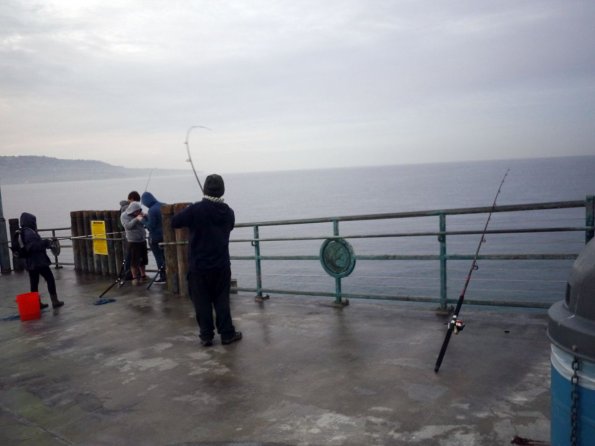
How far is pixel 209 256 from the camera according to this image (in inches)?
226

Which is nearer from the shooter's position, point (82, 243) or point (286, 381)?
point (286, 381)

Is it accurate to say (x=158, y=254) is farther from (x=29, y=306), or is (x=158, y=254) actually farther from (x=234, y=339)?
(x=234, y=339)

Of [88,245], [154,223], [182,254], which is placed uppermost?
[154,223]

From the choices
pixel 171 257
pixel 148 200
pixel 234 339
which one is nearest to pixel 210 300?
pixel 234 339

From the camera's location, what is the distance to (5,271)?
44.0ft

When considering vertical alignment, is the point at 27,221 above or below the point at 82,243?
above

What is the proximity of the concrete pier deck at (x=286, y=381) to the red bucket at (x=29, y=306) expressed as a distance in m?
0.65

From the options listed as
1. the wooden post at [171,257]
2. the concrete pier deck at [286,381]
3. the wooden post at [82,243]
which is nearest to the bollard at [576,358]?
the concrete pier deck at [286,381]

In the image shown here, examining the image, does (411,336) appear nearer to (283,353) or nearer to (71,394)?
(283,353)

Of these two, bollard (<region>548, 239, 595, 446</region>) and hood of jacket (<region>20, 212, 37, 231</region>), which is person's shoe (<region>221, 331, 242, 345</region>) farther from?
hood of jacket (<region>20, 212, 37, 231</region>)

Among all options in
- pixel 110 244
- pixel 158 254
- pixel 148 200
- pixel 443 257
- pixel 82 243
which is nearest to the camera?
pixel 443 257

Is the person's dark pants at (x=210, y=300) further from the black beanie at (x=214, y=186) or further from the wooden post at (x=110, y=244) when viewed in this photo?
the wooden post at (x=110, y=244)

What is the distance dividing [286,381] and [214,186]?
232cm

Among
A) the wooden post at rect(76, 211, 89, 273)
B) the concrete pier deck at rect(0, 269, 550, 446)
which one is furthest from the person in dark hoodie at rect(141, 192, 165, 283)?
the wooden post at rect(76, 211, 89, 273)
